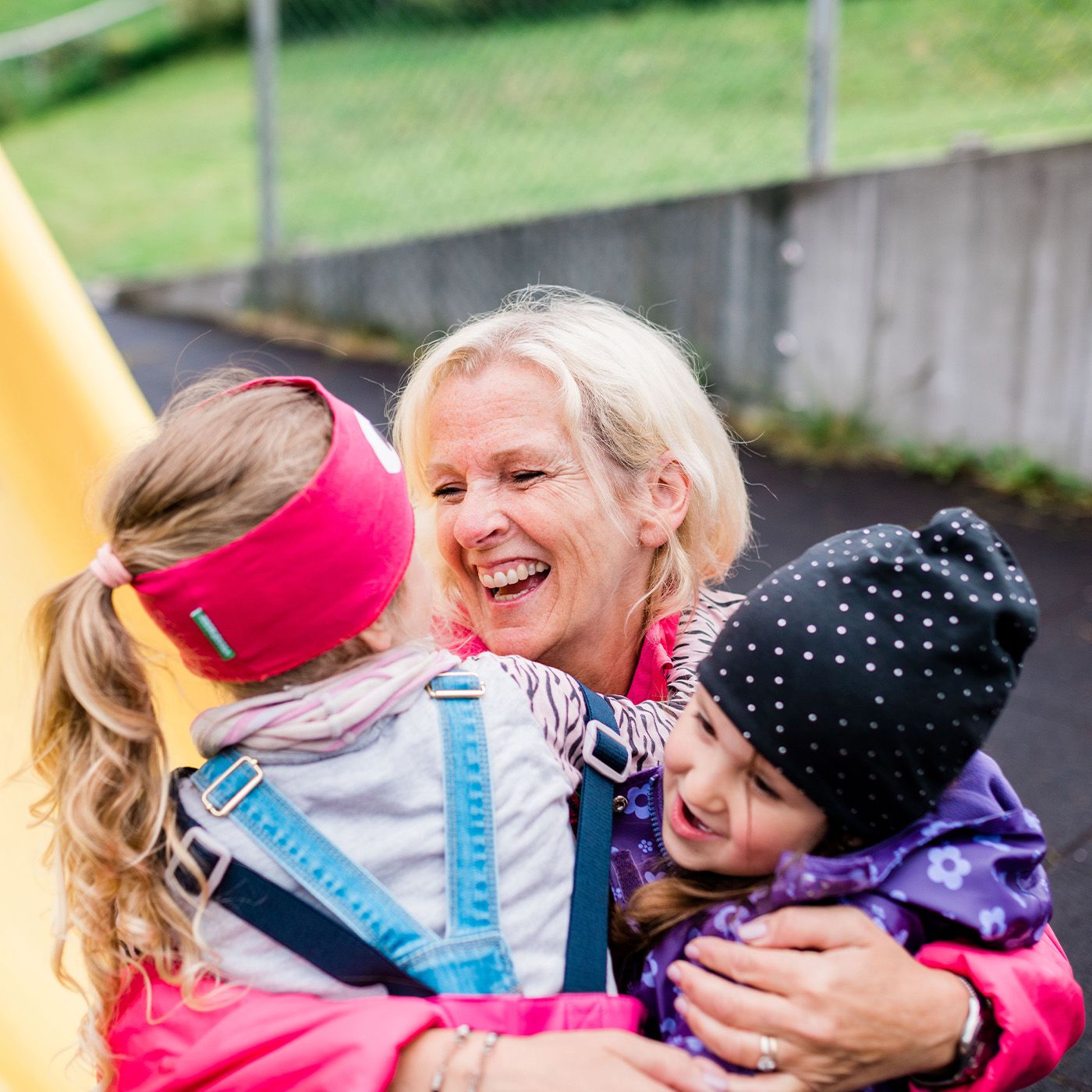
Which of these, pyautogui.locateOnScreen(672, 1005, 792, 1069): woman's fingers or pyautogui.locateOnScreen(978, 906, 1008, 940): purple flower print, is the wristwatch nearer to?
pyautogui.locateOnScreen(978, 906, 1008, 940): purple flower print

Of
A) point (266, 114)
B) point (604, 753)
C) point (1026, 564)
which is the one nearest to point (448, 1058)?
point (604, 753)

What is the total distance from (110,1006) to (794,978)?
0.71 meters

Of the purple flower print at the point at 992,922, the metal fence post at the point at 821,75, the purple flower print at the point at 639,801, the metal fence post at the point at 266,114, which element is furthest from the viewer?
the metal fence post at the point at 266,114

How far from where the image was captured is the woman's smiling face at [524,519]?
1.89 meters

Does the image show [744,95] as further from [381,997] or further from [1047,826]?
[381,997]

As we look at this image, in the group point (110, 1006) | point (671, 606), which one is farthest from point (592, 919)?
point (671, 606)


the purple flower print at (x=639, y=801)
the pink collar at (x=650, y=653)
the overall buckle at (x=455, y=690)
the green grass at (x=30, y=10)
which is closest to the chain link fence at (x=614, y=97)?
the pink collar at (x=650, y=653)

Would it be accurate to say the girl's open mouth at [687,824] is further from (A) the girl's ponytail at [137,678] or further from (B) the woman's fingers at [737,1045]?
(A) the girl's ponytail at [137,678]

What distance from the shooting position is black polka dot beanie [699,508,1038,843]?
1213 mm

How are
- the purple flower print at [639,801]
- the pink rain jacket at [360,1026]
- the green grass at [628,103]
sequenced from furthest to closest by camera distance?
the green grass at [628,103] < the purple flower print at [639,801] < the pink rain jacket at [360,1026]

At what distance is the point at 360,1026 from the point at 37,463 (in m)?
1.99

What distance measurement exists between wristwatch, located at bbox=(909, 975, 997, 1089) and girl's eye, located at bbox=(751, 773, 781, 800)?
261 millimetres

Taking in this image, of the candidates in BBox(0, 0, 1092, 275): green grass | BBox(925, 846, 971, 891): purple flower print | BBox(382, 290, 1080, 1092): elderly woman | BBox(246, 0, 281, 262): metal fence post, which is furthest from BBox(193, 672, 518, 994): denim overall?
BBox(246, 0, 281, 262): metal fence post

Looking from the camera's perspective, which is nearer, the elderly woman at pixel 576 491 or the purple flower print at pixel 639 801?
the purple flower print at pixel 639 801
